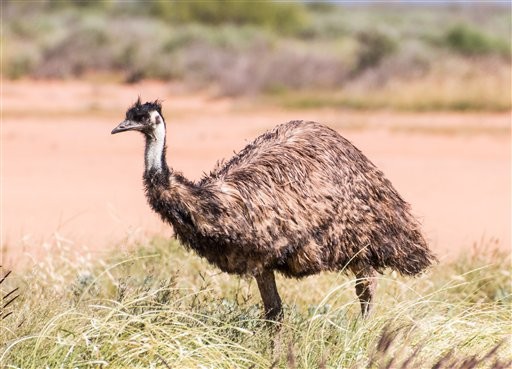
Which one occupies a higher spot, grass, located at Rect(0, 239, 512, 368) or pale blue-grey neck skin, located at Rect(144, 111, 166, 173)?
pale blue-grey neck skin, located at Rect(144, 111, 166, 173)

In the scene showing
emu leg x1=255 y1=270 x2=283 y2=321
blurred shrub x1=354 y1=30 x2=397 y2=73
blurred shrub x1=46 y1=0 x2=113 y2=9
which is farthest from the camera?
blurred shrub x1=46 y1=0 x2=113 y2=9

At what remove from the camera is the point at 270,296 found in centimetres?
573

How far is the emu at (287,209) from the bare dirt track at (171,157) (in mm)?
1088

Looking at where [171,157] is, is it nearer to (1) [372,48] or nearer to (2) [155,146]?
(2) [155,146]

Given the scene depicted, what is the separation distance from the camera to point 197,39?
105 feet

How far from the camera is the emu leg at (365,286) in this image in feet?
19.7

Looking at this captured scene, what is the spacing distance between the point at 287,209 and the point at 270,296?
0.51m

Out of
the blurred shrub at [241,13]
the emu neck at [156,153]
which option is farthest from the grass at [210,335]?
the blurred shrub at [241,13]

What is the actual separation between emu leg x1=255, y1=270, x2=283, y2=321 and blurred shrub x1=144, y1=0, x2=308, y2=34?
3555 centimetres

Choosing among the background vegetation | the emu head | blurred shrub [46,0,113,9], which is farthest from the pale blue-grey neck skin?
blurred shrub [46,0,113,9]

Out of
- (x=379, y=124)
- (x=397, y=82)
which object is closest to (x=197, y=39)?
(x=397, y=82)

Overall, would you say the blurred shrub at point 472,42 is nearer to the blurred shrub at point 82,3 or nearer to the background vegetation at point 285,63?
the background vegetation at point 285,63

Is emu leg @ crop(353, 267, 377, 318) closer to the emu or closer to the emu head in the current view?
the emu

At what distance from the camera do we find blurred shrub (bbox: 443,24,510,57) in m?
30.2
